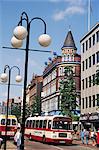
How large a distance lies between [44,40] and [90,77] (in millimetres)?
52090

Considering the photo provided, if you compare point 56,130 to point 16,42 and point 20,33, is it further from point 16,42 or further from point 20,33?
point 20,33

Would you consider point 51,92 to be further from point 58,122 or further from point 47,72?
point 58,122

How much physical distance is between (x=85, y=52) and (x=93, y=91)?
932cm

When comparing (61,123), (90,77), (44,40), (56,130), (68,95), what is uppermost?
(90,77)

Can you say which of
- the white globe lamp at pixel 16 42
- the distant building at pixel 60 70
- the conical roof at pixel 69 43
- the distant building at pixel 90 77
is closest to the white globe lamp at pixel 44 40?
the white globe lamp at pixel 16 42

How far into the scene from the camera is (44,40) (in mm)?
13141

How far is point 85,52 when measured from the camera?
225ft

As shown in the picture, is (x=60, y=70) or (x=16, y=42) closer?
(x=16, y=42)

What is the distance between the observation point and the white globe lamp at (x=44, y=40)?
1315 cm

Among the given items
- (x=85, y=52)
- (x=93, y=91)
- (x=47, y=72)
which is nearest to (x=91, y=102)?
(x=93, y=91)

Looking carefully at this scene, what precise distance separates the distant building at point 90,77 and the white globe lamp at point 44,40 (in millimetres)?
45992

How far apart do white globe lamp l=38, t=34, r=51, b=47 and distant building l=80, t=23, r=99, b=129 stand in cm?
4599

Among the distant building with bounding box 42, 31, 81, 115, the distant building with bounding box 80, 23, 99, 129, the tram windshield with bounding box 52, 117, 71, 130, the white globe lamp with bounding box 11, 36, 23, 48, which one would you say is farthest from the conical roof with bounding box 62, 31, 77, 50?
the white globe lamp with bounding box 11, 36, 23, 48

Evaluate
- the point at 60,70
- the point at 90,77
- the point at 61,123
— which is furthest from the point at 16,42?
the point at 60,70
